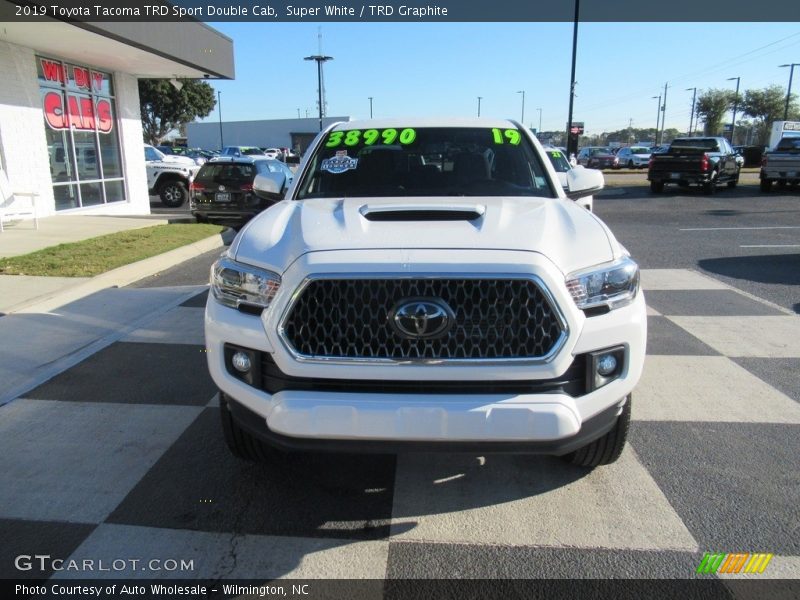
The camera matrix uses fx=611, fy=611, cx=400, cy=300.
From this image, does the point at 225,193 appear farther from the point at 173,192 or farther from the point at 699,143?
the point at 699,143

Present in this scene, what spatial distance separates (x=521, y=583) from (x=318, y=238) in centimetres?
165

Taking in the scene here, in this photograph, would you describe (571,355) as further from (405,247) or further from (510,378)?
(405,247)

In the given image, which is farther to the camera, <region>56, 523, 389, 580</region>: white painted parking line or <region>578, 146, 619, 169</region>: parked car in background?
<region>578, 146, 619, 169</region>: parked car in background

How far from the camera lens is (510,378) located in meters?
2.43

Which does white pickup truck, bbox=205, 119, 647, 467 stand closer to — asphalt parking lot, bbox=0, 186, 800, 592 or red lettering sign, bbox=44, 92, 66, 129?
asphalt parking lot, bbox=0, 186, 800, 592

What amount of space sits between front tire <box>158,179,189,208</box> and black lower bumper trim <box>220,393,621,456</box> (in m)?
17.0

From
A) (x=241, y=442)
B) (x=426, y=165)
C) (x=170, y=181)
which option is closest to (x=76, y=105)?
(x=170, y=181)

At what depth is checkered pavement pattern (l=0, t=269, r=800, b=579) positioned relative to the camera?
2568mm

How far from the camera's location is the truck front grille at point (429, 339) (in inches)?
97.0

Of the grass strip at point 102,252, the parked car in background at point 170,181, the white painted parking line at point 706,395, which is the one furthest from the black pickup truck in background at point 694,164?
the white painted parking line at point 706,395

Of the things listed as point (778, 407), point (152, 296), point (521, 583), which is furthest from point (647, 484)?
point (152, 296)

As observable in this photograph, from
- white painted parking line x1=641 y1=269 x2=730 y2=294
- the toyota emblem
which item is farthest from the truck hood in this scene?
white painted parking line x1=641 y1=269 x2=730 y2=294

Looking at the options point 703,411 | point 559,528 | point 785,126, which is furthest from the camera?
point 785,126

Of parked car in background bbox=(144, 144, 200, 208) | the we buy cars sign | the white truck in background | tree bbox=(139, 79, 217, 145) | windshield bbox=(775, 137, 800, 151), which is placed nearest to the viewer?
the we buy cars sign
